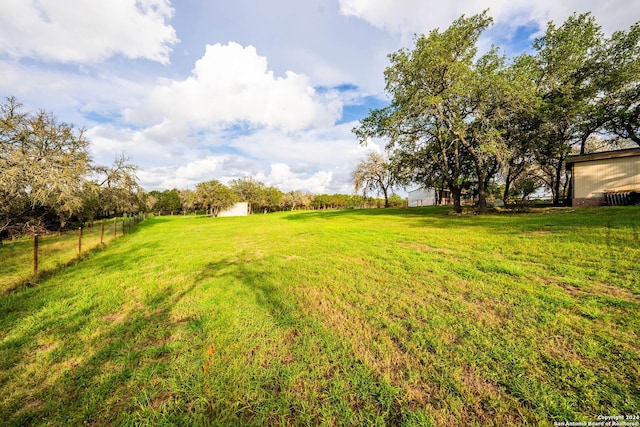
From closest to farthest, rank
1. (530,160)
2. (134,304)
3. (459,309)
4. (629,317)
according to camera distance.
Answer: (629,317) < (459,309) < (134,304) < (530,160)

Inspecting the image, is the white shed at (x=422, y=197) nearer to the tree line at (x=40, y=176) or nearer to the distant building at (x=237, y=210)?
the distant building at (x=237, y=210)

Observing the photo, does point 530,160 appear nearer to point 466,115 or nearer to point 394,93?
point 466,115

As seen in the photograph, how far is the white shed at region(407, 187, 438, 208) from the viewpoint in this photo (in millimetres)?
47500

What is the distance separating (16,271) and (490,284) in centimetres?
1276

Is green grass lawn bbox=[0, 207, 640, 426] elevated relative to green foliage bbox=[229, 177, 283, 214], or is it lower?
lower

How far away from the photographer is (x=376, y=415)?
6.45ft

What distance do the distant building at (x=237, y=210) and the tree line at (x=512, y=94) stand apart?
39099 mm

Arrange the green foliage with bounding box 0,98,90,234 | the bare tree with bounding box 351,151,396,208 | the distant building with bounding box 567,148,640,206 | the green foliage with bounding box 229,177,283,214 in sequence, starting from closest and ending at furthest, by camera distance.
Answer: the green foliage with bounding box 0,98,90,234
the distant building with bounding box 567,148,640,206
the bare tree with bounding box 351,151,396,208
the green foliage with bounding box 229,177,283,214

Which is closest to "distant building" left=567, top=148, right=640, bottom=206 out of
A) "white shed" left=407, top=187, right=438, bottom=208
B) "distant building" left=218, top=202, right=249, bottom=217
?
"white shed" left=407, top=187, right=438, bottom=208

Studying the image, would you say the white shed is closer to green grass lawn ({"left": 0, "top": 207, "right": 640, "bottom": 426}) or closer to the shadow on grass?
green grass lawn ({"left": 0, "top": 207, "right": 640, "bottom": 426})

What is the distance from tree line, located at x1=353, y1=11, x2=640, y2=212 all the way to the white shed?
92.0 ft

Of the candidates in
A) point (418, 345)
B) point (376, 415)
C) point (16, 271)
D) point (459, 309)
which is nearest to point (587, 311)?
point (459, 309)

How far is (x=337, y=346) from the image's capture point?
283 centimetres

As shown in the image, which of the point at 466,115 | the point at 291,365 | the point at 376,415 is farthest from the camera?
the point at 466,115
